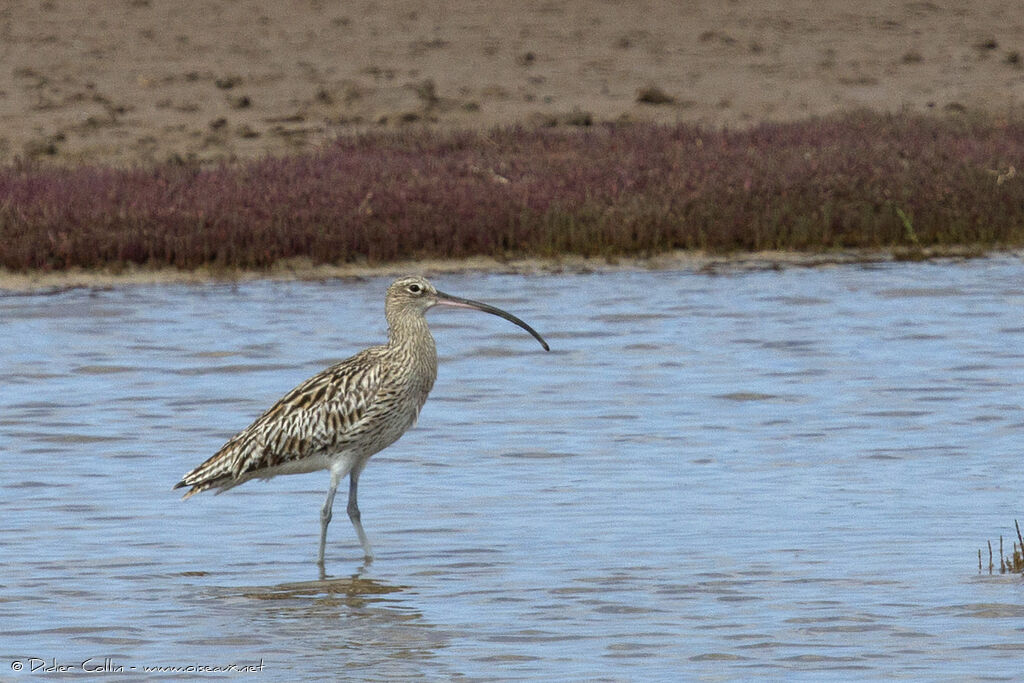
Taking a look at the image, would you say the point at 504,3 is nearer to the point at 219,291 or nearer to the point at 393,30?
the point at 393,30

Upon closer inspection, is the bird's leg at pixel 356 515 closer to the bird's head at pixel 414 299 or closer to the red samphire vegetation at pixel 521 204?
the bird's head at pixel 414 299

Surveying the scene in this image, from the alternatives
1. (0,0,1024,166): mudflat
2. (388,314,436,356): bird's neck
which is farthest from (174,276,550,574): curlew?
(0,0,1024,166): mudflat

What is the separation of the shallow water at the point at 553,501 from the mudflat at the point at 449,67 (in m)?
8.84

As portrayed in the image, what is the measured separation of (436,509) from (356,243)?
9.93 meters

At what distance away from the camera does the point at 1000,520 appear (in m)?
9.09

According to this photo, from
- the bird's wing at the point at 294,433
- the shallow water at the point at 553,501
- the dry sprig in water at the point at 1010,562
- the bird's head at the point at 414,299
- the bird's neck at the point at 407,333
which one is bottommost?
the shallow water at the point at 553,501

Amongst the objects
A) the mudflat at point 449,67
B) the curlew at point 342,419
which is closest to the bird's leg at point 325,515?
the curlew at point 342,419

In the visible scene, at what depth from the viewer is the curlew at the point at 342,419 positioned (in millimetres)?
9328

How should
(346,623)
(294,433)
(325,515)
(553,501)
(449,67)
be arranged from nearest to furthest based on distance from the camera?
1. (346,623)
2. (325,515)
3. (294,433)
4. (553,501)
5. (449,67)

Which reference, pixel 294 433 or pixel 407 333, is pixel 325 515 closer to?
pixel 294 433

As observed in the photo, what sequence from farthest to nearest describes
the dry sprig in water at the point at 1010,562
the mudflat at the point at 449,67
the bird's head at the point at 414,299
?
the mudflat at the point at 449,67 → the bird's head at the point at 414,299 → the dry sprig in water at the point at 1010,562

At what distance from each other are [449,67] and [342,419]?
2075cm

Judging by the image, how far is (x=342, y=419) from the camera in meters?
9.36

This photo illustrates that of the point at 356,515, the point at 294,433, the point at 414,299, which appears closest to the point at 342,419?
the point at 294,433
